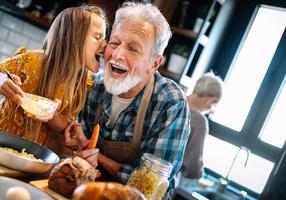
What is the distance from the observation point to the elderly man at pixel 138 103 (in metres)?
1.25

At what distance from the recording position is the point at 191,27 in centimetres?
313

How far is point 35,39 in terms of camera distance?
3.03 meters

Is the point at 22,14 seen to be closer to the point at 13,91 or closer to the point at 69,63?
the point at 69,63

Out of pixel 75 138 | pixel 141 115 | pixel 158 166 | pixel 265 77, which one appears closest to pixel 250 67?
pixel 265 77

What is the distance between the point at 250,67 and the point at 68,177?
8.56 ft

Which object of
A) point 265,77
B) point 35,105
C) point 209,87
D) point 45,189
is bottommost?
point 45,189

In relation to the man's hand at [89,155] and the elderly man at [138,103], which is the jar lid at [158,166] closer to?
the man's hand at [89,155]

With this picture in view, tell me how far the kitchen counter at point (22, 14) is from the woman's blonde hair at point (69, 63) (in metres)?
1.39

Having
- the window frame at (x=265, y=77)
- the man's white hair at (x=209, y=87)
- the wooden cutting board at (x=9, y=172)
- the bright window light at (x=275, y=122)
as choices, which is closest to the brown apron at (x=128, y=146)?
the wooden cutting board at (x=9, y=172)

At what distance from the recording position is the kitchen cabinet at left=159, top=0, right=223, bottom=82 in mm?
2824

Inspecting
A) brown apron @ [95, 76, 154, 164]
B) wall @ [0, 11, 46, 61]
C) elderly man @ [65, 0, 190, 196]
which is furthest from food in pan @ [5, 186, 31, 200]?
wall @ [0, 11, 46, 61]

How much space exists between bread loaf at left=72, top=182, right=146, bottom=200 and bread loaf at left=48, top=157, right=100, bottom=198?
0.27 meters

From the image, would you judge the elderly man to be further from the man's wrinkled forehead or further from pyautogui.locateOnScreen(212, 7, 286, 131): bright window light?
pyautogui.locateOnScreen(212, 7, 286, 131): bright window light

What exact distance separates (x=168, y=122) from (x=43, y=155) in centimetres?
45
